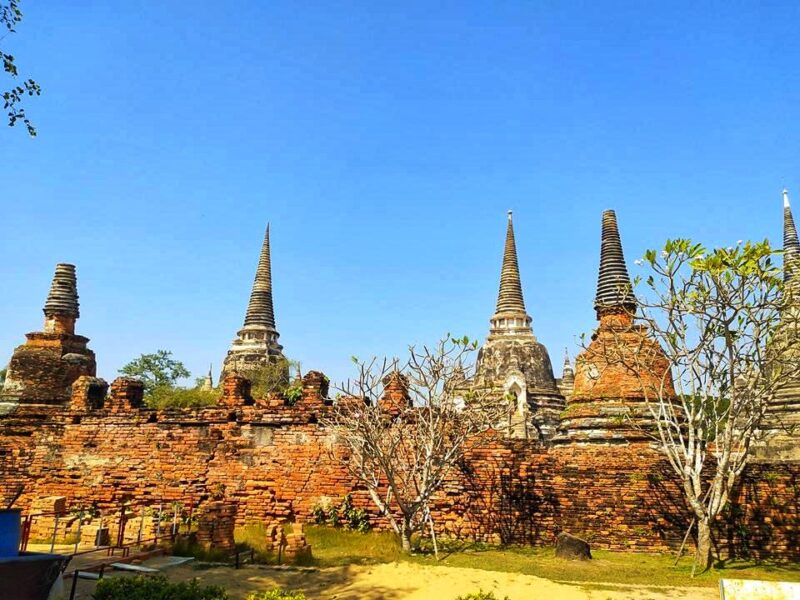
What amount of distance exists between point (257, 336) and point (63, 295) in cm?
1731

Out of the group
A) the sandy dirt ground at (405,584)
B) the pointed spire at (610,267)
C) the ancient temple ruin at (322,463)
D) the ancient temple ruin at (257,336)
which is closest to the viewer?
the sandy dirt ground at (405,584)

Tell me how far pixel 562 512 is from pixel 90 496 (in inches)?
413

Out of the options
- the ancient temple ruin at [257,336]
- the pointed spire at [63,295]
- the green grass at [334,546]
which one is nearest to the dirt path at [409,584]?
the green grass at [334,546]

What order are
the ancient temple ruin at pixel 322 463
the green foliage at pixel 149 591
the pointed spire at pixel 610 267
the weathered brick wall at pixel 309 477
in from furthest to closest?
the pointed spire at pixel 610 267 → the ancient temple ruin at pixel 322 463 → the weathered brick wall at pixel 309 477 → the green foliage at pixel 149 591

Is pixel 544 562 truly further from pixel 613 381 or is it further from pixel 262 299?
pixel 262 299

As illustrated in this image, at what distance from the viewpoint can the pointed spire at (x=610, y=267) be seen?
18.1m

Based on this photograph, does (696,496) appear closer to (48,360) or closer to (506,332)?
(48,360)

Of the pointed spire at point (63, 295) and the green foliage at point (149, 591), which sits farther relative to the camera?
the pointed spire at point (63, 295)

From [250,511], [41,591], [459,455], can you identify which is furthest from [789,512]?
[41,591]

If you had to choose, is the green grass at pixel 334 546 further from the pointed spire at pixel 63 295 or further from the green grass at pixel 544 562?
the pointed spire at pixel 63 295

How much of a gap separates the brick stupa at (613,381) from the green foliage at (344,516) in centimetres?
470

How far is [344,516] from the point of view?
13.5 metres

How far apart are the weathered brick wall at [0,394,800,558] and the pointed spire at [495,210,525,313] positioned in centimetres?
1975

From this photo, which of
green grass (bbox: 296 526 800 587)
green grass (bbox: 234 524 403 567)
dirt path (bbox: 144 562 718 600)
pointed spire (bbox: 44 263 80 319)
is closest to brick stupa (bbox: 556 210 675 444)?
green grass (bbox: 296 526 800 587)
